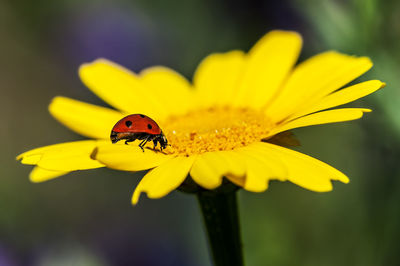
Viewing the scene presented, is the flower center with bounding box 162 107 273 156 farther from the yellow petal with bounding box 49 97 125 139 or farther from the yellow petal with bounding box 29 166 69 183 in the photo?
the yellow petal with bounding box 29 166 69 183

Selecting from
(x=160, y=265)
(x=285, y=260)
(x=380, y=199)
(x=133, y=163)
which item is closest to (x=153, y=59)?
(x=160, y=265)

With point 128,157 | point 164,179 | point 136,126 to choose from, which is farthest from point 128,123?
point 164,179

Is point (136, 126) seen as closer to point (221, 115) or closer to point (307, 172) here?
point (221, 115)

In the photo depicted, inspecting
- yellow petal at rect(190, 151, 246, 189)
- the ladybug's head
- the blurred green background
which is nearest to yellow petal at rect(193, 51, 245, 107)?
the blurred green background

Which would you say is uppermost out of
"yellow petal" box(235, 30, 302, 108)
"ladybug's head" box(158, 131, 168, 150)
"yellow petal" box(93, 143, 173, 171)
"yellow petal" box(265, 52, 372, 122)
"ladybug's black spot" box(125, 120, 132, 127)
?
"yellow petal" box(235, 30, 302, 108)

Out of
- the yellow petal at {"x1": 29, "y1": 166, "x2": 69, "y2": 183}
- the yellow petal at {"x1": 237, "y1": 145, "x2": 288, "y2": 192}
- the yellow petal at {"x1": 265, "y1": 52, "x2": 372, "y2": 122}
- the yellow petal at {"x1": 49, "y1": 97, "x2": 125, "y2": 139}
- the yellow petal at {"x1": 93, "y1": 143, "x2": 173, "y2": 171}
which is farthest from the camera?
the yellow petal at {"x1": 49, "y1": 97, "x2": 125, "y2": 139}

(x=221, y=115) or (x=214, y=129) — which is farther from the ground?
(x=221, y=115)
